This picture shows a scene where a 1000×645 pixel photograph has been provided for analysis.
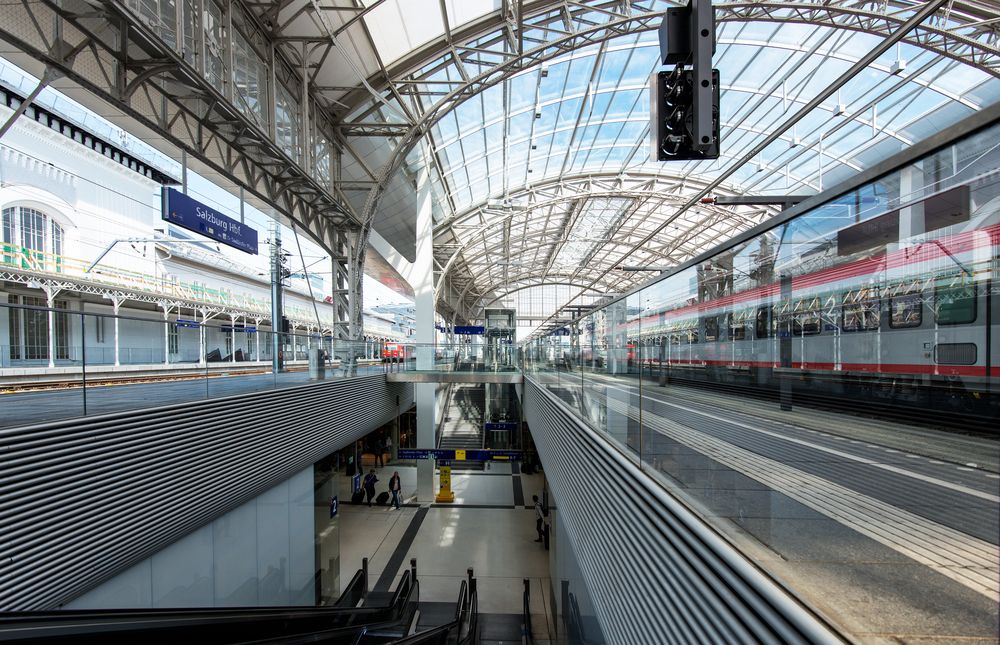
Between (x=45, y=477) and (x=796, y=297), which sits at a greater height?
(x=796, y=297)

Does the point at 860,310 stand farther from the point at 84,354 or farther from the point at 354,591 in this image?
the point at 354,591

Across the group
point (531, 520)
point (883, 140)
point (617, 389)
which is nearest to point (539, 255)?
point (883, 140)

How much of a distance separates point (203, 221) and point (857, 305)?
11.4 metres

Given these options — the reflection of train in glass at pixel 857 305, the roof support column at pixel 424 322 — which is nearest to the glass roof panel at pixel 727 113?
the roof support column at pixel 424 322

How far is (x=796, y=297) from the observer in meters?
3.01

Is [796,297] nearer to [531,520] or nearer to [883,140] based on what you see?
[531,520]

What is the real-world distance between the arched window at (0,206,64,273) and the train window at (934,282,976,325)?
822 inches

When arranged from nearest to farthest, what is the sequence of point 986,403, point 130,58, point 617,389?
point 986,403
point 617,389
point 130,58

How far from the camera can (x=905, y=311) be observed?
314cm

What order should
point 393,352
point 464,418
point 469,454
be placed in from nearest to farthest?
point 469,454, point 393,352, point 464,418

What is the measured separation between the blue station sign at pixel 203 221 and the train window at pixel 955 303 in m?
11.1

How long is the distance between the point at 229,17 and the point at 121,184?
14.5 meters

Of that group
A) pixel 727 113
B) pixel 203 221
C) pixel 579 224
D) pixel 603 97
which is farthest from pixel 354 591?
pixel 579 224

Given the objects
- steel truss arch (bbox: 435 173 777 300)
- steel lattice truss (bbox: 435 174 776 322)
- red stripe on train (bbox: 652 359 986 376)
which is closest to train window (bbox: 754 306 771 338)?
red stripe on train (bbox: 652 359 986 376)
